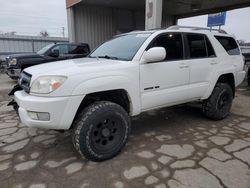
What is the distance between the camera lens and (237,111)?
18.4 feet

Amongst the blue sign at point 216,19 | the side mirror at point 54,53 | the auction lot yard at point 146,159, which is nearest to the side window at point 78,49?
the side mirror at point 54,53

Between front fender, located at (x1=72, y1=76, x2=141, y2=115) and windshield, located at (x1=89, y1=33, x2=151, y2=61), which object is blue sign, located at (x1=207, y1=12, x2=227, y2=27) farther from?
front fender, located at (x1=72, y1=76, x2=141, y2=115)

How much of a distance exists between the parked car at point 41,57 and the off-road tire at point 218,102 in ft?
21.5

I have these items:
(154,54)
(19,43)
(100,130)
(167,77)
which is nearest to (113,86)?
(100,130)

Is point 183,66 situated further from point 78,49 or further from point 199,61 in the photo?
point 78,49

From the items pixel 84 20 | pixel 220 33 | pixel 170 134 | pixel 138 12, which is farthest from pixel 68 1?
pixel 170 134

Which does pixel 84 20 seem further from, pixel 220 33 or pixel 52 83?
pixel 52 83

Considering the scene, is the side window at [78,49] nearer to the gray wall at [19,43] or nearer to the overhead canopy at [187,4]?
the overhead canopy at [187,4]

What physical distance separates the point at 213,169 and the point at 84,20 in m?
11.9

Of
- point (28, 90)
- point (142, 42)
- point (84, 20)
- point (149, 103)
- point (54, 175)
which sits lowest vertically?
point (54, 175)

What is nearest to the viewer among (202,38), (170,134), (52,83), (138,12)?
(52,83)

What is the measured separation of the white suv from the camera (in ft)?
9.20

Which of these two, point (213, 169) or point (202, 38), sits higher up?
point (202, 38)

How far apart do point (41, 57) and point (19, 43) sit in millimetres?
9572
